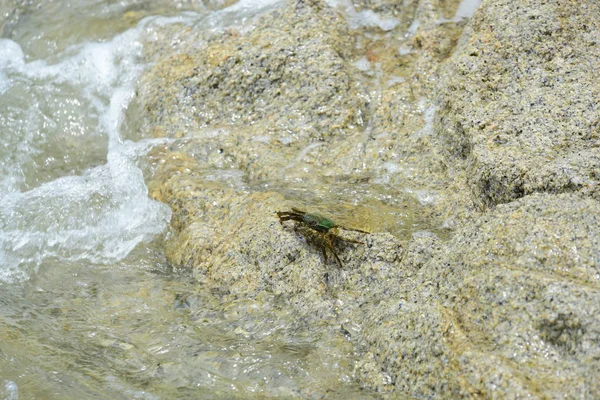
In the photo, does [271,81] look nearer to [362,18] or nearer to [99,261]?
[362,18]

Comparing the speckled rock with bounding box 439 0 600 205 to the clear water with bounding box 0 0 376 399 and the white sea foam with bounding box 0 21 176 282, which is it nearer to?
the clear water with bounding box 0 0 376 399

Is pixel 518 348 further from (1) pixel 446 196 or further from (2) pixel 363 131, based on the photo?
(2) pixel 363 131

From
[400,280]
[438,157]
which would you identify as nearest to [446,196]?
[438,157]

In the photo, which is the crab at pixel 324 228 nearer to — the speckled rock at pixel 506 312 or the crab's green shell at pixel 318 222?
the crab's green shell at pixel 318 222

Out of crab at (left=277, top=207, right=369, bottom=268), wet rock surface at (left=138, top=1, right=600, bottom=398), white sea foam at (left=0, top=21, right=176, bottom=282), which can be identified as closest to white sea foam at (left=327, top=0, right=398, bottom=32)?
wet rock surface at (left=138, top=1, right=600, bottom=398)

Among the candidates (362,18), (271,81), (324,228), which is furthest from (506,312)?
(362,18)

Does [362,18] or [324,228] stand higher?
[362,18]
